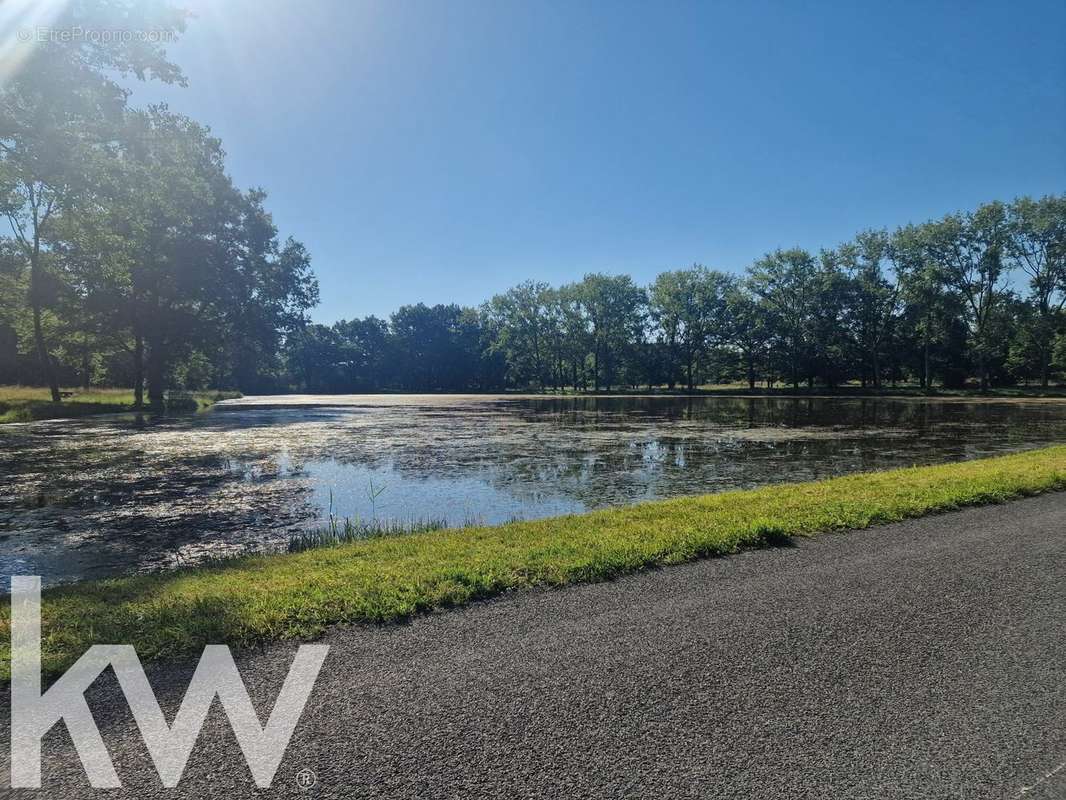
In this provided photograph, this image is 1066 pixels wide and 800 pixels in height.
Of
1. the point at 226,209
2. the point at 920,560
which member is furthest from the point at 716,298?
the point at 920,560

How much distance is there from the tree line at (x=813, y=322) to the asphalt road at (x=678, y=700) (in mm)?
52720

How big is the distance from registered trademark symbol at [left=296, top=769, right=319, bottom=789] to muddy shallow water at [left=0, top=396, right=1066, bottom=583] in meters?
5.48

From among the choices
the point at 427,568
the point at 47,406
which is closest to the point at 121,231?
the point at 47,406

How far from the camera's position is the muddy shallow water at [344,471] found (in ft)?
28.1

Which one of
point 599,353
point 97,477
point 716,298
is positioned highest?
point 716,298

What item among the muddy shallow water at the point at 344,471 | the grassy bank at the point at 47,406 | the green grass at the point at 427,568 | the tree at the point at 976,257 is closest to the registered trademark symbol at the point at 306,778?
the green grass at the point at 427,568

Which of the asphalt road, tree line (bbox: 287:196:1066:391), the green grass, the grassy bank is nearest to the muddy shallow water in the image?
the green grass

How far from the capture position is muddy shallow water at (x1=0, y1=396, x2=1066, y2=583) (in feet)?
28.1

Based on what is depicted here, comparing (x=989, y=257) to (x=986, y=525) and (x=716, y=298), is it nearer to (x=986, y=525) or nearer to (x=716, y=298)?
(x=716, y=298)

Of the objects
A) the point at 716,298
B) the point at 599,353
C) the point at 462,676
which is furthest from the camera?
the point at 599,353

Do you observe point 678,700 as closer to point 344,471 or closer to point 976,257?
point 344,471

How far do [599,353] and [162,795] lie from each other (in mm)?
84284

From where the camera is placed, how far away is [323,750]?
282 cm

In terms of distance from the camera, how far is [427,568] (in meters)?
5.62
